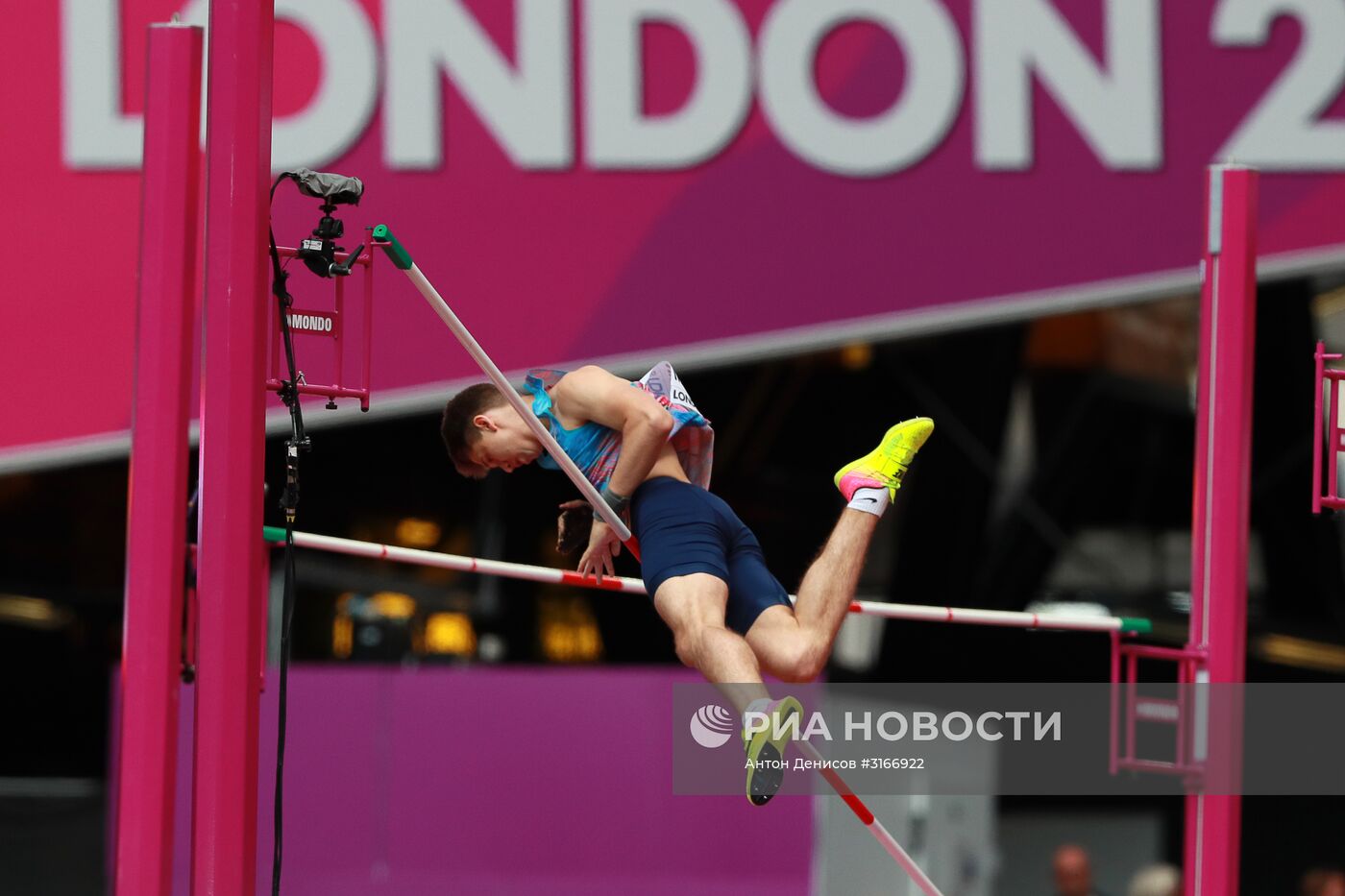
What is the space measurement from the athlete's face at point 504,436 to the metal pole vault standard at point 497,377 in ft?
0.17

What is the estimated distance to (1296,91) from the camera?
11492 millimetres

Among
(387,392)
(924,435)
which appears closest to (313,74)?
(387,392)

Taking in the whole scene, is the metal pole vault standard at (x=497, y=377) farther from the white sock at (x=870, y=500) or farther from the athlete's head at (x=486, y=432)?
the white sock at (x=870, y=500)

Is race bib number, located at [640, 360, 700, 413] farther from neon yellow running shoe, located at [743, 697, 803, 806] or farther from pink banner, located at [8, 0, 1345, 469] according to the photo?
pink banner, located at [8, 0, 1345, 469]

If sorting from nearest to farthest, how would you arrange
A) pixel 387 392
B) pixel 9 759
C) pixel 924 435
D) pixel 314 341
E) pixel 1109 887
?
pixel 924 435 → pixel 314 341 → pixel 387 392 → pixel 1109 887 → pixel 9 759

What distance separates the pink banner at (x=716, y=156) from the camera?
11.0 metres

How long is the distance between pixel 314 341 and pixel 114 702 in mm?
2051

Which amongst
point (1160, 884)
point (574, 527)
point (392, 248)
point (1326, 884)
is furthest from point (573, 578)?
point (1326, 884)

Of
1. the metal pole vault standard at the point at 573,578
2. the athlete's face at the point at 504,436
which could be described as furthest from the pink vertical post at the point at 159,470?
the athlete's face at the point at 504,436

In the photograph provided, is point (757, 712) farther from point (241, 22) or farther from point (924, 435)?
point (241, 22)

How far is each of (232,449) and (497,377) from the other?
767mm

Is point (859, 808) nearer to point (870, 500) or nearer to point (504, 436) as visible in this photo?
point (870, 500)

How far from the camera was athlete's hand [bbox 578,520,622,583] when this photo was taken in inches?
244

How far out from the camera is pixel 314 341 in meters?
9.20
